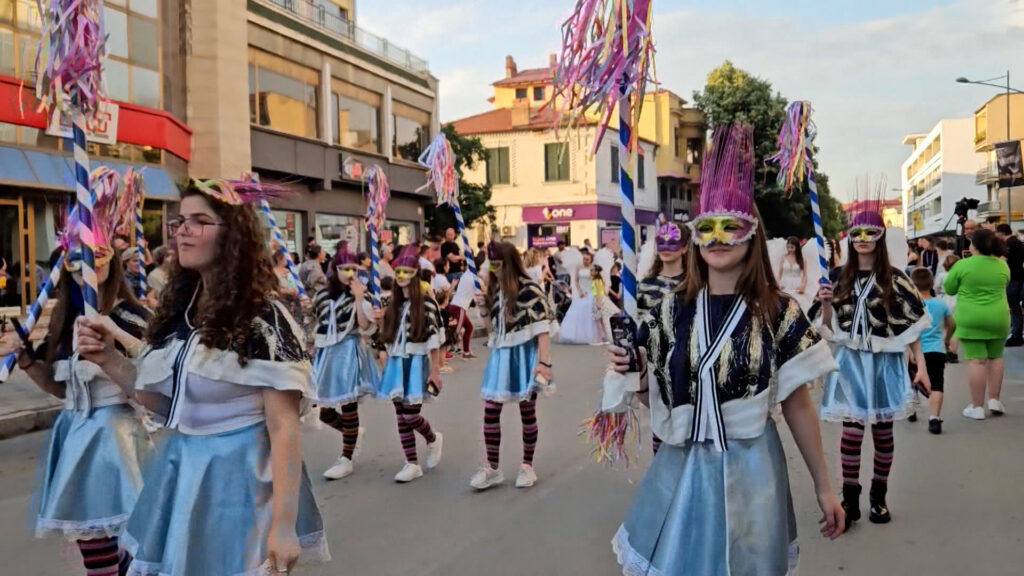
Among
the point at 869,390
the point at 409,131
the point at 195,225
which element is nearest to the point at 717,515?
the point at 195,225

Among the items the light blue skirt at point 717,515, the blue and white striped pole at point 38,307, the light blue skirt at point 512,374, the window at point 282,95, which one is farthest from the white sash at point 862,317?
the window at point 282,95

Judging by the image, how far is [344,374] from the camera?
22.4 feet

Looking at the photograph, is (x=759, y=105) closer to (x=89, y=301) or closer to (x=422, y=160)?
(x=422, y=160)

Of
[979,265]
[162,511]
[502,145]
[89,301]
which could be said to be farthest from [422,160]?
[502,145]

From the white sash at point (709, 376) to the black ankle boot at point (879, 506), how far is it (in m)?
3.15

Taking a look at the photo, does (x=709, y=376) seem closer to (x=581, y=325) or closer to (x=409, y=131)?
(x=581, y=325)

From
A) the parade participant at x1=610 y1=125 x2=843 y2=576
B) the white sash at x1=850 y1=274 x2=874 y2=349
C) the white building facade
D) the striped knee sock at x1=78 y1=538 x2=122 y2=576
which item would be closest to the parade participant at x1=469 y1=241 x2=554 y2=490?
the white sash at x1=850 y1=274 x2=874 y2=349

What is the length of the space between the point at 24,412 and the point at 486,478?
525cm

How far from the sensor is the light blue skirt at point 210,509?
2.57 meters

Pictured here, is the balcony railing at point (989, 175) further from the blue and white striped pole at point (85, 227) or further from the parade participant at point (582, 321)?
the blue and white striped pole at point (85, 227)

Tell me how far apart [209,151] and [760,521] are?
20.2m

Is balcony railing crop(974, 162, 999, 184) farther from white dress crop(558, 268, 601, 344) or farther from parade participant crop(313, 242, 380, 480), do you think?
parade participant crop(313, 242, 380, 480)

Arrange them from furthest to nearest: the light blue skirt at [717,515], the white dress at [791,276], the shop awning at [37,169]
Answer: the shop awning at [37,169] < the white dress at [791,276] < the light blue skirt at [717,515]

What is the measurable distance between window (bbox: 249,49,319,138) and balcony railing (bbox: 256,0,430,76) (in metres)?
1.54
